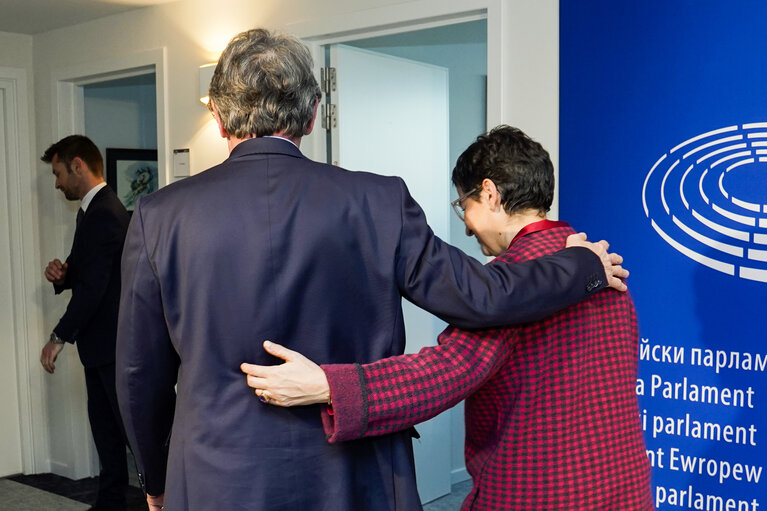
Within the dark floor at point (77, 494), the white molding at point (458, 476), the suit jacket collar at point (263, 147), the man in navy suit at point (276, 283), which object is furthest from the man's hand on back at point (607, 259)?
the white molding at point (458, 476)

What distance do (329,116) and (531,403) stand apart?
8.11 ft

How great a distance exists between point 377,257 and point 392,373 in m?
0.19

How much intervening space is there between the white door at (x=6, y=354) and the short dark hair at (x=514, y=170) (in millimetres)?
4083

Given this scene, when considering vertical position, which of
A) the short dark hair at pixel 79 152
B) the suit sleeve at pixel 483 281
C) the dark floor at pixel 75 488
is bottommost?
the dark floor at pixel 75 488

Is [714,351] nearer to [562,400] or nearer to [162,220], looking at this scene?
[562,400]

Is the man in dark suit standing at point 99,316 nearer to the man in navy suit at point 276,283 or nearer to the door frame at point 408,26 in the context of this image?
the door frame at point 408,26

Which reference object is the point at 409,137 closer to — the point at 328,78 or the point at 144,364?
the point at 328,78

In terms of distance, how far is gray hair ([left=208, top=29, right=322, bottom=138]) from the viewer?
4.41ft

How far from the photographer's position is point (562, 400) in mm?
1318

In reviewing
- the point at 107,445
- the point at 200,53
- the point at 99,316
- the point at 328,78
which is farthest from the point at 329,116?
the point at 107,445

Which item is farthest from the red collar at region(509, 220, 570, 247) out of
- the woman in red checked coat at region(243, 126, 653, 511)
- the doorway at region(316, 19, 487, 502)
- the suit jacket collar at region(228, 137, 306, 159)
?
the doorway at region(316, 19, 487, 502)

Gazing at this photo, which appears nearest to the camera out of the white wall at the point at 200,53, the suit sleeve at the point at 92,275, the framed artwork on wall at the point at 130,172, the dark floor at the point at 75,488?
the white wall at the point at 200,53

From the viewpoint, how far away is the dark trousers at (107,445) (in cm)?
383

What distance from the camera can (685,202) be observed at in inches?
96.4
